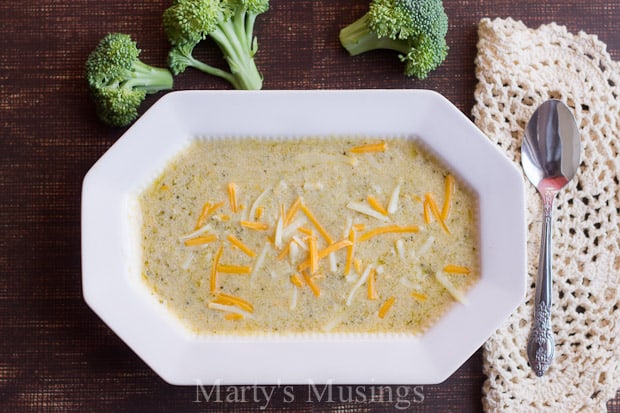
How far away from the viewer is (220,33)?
160cm

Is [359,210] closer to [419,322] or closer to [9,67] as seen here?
[419,322]

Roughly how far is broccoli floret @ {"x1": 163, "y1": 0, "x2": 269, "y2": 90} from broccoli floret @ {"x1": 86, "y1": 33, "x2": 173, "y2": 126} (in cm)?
8

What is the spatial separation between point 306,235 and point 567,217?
28.6 inches

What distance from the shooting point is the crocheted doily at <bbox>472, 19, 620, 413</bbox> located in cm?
159

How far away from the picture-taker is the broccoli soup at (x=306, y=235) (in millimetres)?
1538

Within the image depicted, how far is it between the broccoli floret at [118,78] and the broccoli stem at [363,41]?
1.70 feet

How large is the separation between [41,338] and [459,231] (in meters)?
1.19

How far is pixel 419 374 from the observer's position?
1.47 m

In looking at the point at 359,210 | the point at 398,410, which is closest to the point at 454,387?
the point at 398,410

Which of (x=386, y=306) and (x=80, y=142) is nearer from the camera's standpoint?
(x=386, y=306)

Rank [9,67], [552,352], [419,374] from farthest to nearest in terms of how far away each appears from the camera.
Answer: [9,67] < [552,352] < [419,374]

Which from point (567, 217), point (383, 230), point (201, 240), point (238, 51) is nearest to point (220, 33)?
point (238, 51)

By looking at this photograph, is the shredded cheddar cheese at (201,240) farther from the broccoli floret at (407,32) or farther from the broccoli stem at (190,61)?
the broccoli floret at (407,32)

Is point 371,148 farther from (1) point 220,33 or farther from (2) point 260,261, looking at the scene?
(1) point 220,33
